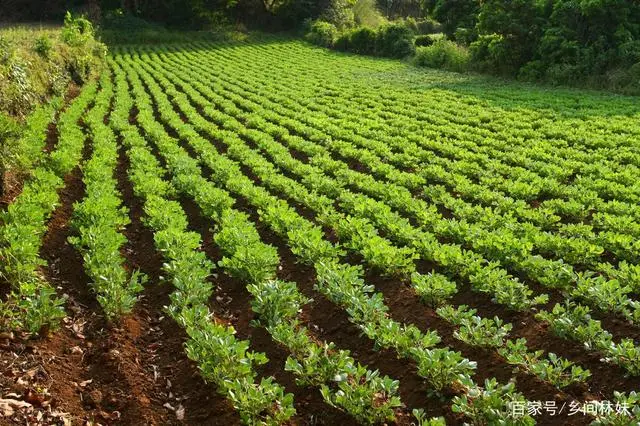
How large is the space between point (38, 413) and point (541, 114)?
720 inches

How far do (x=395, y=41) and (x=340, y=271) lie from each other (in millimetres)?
40842

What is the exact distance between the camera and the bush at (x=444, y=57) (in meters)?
34.0

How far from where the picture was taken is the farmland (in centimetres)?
480

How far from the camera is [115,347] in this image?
5.54 m

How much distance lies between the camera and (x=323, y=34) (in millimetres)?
51594

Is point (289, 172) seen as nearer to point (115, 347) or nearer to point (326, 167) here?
point (326, 167)

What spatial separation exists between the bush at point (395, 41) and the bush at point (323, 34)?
7043 mm

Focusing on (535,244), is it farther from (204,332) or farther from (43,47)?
(43,47)

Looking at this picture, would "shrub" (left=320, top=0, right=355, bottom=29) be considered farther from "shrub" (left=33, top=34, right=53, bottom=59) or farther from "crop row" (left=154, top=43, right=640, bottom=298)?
"crop row" (left=154, top=43, right=640, bottom=298)

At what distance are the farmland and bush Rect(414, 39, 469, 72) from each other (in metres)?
19.0

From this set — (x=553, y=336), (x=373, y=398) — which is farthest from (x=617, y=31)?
(x=373, y=398)

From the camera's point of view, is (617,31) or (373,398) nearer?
A: (373,398)

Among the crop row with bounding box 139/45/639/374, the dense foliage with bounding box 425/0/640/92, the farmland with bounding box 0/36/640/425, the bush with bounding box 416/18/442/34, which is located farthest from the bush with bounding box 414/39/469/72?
the crop row with bounding box 139/45/639/374

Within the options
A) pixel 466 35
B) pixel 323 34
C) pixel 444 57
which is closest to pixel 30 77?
pixel 444 57
